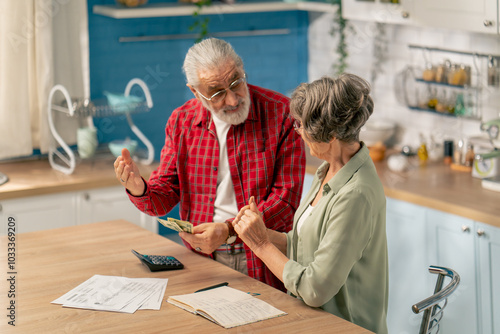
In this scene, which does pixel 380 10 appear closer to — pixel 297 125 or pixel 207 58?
pixel 207 58

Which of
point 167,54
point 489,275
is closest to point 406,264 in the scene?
point 489,275

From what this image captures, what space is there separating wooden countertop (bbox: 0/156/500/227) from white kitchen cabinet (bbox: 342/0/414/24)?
809 millimetres

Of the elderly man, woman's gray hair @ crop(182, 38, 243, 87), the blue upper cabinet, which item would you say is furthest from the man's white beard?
the blue upper cabinet

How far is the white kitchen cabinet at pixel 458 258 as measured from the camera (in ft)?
10.8

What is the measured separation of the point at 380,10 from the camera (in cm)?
396

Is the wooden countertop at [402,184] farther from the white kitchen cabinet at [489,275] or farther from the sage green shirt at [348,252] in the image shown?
the sage green shirt at [348,252]

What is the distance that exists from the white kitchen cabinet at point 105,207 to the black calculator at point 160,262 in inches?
63.2

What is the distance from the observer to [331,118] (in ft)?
6.51

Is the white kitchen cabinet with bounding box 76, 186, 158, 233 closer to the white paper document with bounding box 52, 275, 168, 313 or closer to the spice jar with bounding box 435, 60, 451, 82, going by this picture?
the white paper document with bounding box 52, 275, 168, 313

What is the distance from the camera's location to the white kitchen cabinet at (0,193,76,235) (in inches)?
151

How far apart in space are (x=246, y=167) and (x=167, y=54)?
2.24 meters

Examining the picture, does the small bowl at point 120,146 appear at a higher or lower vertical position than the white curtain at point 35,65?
lower

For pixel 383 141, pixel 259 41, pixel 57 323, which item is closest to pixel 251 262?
pixel 57 323

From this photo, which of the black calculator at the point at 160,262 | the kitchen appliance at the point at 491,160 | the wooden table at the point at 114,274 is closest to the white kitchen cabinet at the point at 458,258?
the kitchen appliance at the point at 491,160
